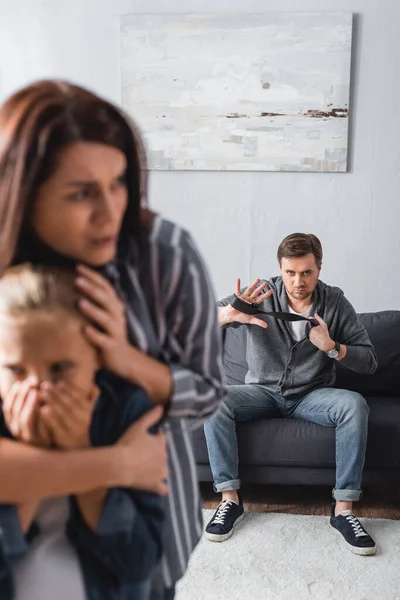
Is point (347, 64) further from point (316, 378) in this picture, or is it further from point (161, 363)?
point (161, 363)

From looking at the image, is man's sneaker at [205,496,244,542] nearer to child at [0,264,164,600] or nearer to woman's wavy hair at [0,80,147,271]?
child at [0,264,164,600]

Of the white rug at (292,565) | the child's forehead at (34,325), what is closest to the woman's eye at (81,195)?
the child's forehead at (34,325)

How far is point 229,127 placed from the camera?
3.56m

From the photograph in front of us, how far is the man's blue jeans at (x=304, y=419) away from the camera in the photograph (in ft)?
9.03

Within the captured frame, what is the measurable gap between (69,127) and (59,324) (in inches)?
8.2

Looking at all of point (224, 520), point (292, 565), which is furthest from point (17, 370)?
point (224, 520)

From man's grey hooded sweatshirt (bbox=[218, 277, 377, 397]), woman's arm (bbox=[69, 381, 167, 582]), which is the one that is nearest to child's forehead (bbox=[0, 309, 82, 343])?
woman's arm (bbox=[69, 381, 167, 582])

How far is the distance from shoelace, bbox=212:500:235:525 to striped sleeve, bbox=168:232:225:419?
1.84 m

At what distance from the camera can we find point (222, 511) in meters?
2.73

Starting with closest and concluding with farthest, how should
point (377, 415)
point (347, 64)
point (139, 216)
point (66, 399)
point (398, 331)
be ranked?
point (66, 399)
point (139, 216)
point (377, 415)
point (398, 331)
point (347, 64)

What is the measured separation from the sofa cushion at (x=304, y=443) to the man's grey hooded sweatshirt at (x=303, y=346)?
0.57ft

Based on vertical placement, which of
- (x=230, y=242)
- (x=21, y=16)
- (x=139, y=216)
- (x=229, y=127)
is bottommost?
(x=230, y=242)

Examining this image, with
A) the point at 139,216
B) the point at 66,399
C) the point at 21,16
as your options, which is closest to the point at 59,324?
the point at 66,399

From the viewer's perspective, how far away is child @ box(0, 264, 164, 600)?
2.56 feet
